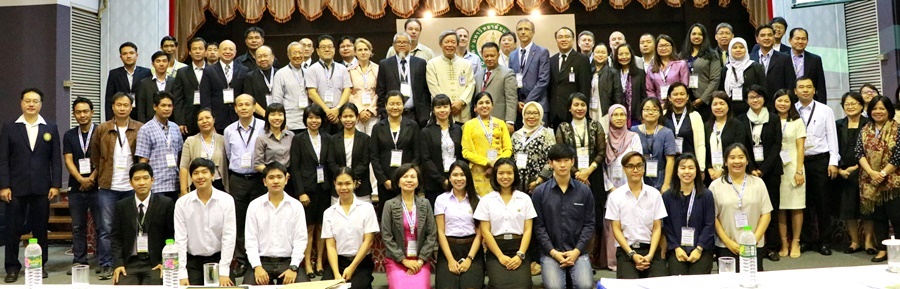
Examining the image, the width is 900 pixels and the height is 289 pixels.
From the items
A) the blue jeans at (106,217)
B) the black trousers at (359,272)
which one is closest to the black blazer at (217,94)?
the blue jeans at (106,217)

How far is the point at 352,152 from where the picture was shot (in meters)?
5.62

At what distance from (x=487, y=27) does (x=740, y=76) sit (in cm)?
399

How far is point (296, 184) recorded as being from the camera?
554cm

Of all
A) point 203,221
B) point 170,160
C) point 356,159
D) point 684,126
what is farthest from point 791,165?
point 170,160

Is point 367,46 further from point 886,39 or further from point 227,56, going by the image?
point 886,39

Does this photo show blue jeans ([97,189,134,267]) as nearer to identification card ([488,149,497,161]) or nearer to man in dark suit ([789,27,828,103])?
identification card ([488,149,497,161])

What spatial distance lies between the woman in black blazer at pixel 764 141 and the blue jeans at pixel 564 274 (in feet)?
5.63

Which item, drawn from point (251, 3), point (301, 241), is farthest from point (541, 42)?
point (301, 241)

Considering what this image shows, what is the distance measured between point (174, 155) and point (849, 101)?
5.14 meters

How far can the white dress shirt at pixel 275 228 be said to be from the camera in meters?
4.81

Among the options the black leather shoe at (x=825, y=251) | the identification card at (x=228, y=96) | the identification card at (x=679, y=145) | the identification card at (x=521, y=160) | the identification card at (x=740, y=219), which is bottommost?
the black leather shoe at (x=825, y=251)

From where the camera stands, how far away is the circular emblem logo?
31.5 ft

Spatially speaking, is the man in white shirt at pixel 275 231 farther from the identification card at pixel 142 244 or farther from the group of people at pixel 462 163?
the identification card at pixel 142 244

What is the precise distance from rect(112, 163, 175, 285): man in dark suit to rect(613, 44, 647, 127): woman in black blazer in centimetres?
351
